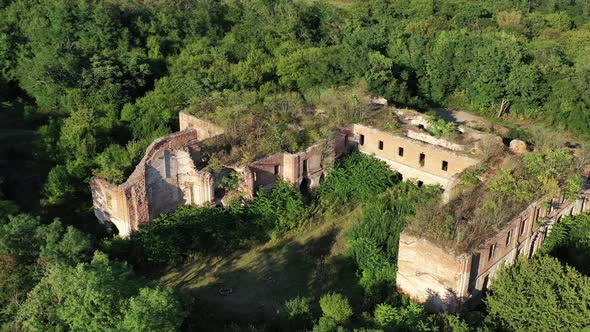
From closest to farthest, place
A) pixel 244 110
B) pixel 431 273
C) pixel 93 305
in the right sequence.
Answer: pixel 93 305, pixel 431 273, pixel 244 110

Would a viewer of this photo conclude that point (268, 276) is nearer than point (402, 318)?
No

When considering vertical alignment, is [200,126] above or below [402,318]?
above

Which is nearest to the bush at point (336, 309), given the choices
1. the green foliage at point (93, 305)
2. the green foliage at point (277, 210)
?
the green foliage at point (93, 305)

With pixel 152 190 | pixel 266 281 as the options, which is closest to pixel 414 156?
pixel 266 281

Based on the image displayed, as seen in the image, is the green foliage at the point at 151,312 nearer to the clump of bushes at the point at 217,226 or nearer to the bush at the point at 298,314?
the bush at the point at 298,314

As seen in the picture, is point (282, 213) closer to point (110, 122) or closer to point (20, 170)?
point (110, 122)

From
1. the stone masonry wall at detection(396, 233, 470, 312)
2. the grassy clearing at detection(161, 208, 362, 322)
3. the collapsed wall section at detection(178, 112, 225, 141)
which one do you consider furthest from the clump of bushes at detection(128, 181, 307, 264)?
the stone masonry wall at detection(396, 233, 470, 312)

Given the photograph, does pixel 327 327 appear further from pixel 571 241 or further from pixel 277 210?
pixel 571 241
